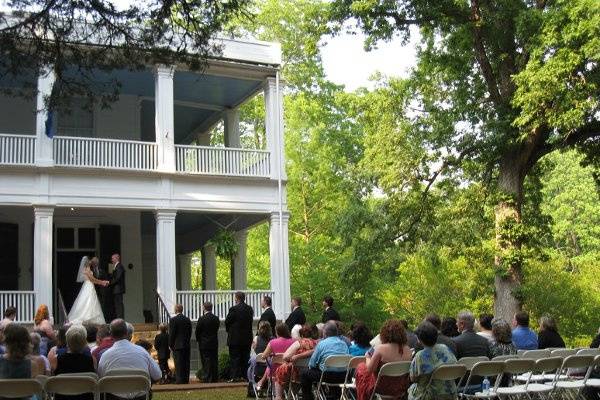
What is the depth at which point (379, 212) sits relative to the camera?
891 inches

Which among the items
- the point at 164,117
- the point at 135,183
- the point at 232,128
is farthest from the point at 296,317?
the point at 232,128

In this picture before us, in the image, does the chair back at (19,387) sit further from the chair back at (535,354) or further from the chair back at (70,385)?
the chair back at (535,354)

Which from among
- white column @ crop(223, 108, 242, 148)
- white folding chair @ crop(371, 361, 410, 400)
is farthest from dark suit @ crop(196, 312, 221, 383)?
white column @ crop(223, 108, 242, 148)

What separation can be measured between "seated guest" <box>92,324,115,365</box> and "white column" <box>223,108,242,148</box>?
14.5 m

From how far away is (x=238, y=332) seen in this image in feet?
53.9

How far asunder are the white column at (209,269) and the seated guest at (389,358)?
18.9m

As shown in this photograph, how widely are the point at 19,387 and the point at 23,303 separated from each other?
12826mm

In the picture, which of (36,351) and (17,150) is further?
(17,150)

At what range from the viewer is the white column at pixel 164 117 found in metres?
20.5

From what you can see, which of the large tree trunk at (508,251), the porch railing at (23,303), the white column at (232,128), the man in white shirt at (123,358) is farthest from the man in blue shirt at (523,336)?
the white column at (232,128)

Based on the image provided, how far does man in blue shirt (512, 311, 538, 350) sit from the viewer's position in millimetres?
11750

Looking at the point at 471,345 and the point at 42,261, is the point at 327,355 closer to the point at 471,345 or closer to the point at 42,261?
the point at 471,345

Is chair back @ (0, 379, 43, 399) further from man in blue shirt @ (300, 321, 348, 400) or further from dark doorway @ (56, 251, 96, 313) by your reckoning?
dark doorway @ (56, 251, 96, 313)

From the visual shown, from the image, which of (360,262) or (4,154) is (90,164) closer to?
(4,154)
